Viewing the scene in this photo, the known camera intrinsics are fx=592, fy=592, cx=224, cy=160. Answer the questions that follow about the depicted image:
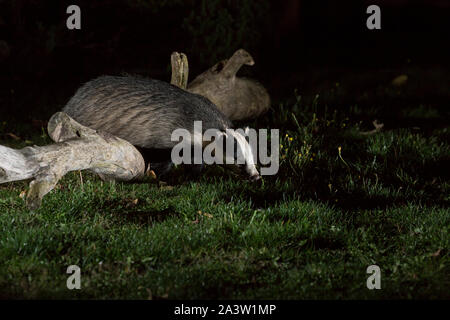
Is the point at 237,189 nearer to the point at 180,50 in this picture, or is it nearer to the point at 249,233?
the point at 249,233

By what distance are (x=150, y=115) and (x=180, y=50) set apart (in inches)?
179

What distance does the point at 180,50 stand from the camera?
9844mm

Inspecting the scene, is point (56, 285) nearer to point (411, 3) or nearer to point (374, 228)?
point (374, 228)

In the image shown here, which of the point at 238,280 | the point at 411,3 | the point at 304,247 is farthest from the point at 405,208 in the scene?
the point at 411,3

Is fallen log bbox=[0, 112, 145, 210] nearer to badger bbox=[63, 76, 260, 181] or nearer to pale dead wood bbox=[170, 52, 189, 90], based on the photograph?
badger bbox=[63, 76, 260, 181]

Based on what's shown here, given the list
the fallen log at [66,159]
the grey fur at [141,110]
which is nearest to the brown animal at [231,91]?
the grey fur at [141,110]

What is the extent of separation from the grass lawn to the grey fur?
0.45m

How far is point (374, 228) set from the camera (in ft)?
13.9

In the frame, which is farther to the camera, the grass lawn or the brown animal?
the brown animal

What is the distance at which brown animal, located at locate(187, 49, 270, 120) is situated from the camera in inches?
281

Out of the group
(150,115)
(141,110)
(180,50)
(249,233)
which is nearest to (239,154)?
(150,115)

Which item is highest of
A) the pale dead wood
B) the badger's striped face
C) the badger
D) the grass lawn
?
the pale dead wood

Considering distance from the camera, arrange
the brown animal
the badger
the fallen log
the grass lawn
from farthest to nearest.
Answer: the brown animal → the badger → the fallen log → the grass lawn

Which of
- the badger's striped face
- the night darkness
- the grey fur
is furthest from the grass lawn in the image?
the grey fur
